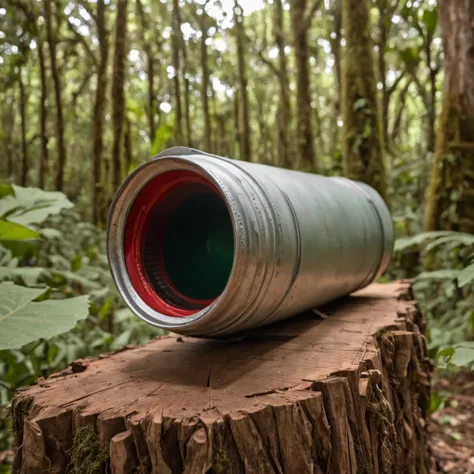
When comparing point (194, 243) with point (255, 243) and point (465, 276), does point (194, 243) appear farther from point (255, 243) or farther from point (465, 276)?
point (465, 276)

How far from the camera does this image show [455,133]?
505cm

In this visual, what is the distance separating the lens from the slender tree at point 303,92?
872 cm

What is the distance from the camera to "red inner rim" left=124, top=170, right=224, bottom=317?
1905mm

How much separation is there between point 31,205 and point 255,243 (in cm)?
206

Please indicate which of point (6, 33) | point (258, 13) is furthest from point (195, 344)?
point (258, 13)

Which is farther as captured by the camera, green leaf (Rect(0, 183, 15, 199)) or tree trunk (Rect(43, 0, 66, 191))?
tree trunk (Rect(43, 0, 66, 191))

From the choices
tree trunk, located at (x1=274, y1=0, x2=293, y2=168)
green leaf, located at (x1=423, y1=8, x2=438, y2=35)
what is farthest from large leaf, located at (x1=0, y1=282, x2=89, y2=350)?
tree trunk, located at (x1=274, y1=0, x2=293, y2=168)

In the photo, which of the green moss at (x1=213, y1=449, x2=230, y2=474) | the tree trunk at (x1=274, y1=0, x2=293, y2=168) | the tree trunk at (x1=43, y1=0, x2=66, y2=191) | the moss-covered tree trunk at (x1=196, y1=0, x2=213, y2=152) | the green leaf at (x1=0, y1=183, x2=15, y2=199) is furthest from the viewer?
the tree trunk at (x1=274, y1=0, x2=293, y2=168)

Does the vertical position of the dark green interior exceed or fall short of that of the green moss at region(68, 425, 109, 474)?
it exceeds it

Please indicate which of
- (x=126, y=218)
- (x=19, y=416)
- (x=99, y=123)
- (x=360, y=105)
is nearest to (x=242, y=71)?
(x=99, y=123)

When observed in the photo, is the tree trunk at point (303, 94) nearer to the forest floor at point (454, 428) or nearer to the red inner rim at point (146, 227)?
the forest floor at point (454, 428)

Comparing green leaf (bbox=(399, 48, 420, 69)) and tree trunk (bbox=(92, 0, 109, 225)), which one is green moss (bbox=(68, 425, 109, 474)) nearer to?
tree trunk (bbox=(92, 0, 109, 225))

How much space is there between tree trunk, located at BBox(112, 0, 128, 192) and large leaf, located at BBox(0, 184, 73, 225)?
3799 millimetres

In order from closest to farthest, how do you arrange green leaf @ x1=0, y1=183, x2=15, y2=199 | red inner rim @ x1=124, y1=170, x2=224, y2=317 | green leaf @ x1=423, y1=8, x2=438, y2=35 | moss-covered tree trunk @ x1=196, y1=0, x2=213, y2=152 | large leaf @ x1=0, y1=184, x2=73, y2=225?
red inner rim @ x1=124, y1=170, x2=224, y2=317 < large leaf @ x1=0, y1=184, x2=73, y2=225 < green leaf @ x1=0, y1=183, x2=15, y2=199 < green leaf @ x1=423, y1=8, x2=438, y2=35 < moss-covered tree trunk @ x1=196, y1=0, x2=213, y2=152
